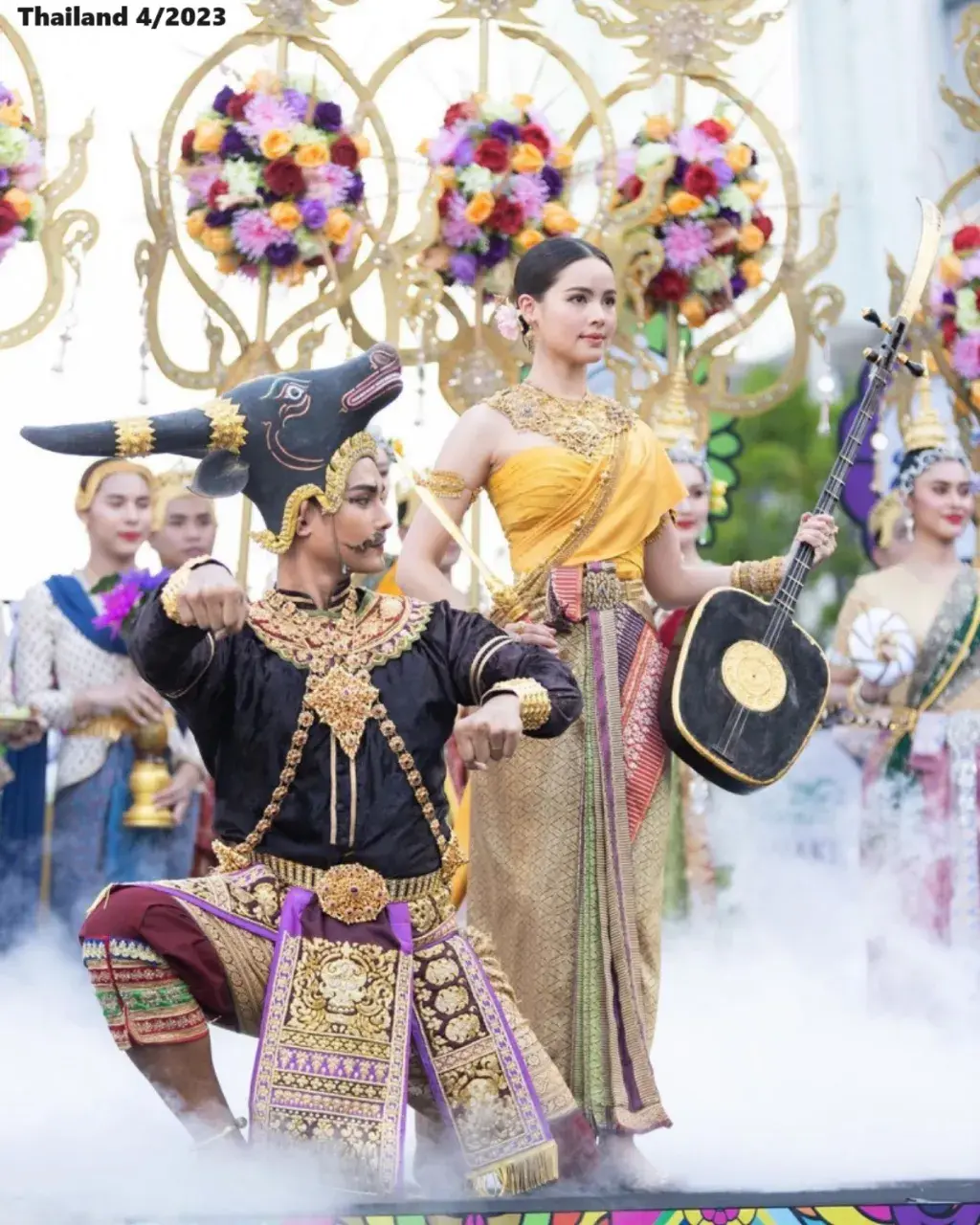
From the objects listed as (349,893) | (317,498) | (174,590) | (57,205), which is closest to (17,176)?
(57,205)

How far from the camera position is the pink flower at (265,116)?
264 inches

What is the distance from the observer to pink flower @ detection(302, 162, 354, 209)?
6754 mm

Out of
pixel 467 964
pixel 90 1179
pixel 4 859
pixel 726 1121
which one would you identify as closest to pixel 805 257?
pixel 4 859

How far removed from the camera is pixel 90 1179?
3455 millimetres

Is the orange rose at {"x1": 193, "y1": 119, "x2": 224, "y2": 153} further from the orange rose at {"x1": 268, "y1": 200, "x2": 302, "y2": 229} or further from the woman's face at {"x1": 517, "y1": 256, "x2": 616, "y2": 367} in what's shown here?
the woman's face at {"x1": 517, "y1": 256, "x2": 616, "y2": 367}

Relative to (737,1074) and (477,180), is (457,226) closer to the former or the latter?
(477,180)

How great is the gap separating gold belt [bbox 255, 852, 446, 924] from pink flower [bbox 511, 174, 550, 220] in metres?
3.66

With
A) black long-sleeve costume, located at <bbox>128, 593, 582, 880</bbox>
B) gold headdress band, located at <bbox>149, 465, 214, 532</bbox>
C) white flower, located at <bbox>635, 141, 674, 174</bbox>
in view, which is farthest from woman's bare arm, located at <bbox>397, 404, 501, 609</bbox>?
white flower, located at <bbox>635, 141, 674, 174</bbox>

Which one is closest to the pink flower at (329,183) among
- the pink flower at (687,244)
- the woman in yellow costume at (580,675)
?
the pink flower at (687,244)

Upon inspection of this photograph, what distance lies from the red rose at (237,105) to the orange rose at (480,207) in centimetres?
75

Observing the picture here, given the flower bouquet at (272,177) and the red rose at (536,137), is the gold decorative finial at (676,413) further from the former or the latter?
the flower bouquet at (272,177)

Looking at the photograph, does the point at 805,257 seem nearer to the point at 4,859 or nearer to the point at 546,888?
the point at 4,859

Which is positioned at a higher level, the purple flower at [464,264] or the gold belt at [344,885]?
the purple flower at [464,264]

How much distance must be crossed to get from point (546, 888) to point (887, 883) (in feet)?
8.98
